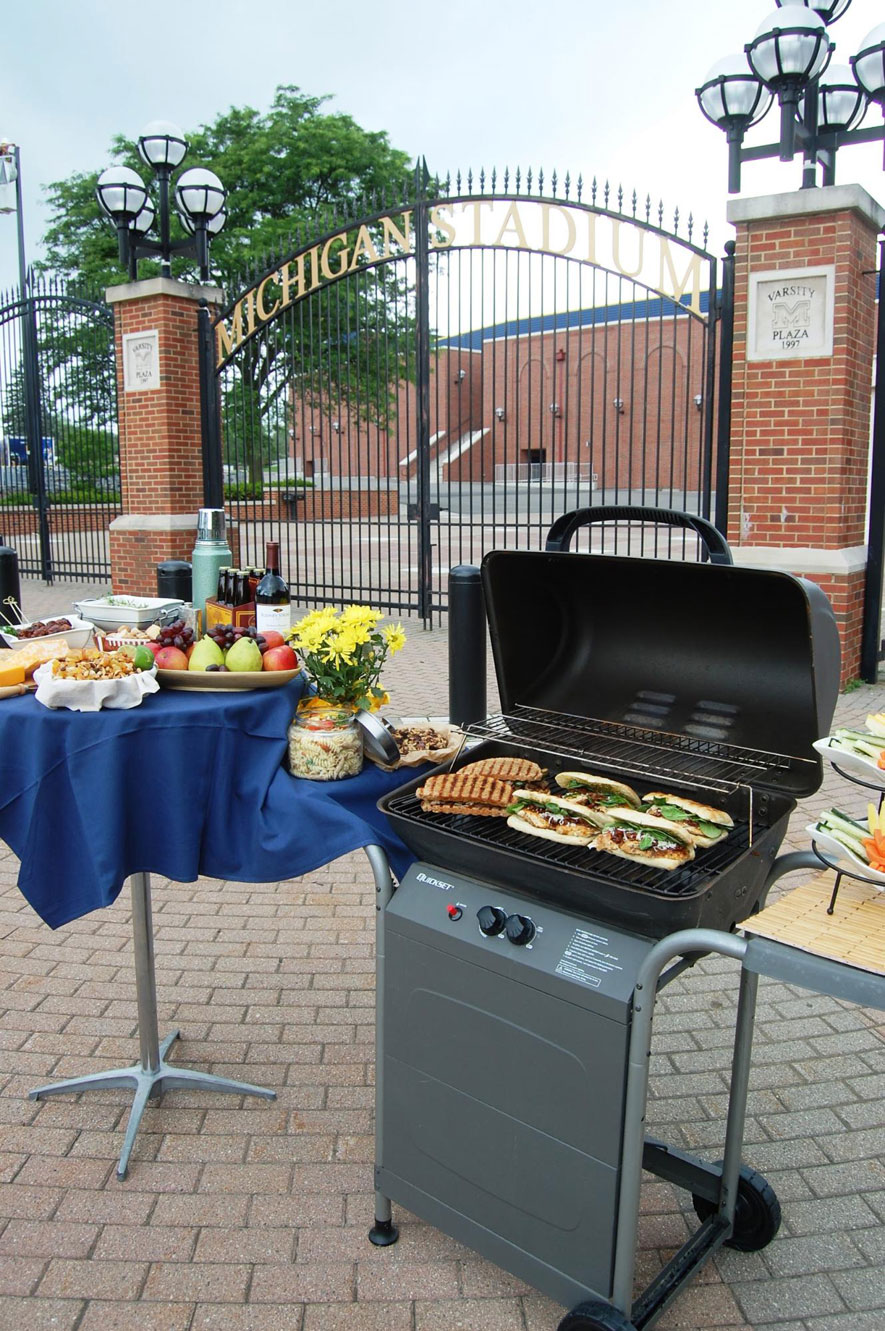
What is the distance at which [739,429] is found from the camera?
301 inches

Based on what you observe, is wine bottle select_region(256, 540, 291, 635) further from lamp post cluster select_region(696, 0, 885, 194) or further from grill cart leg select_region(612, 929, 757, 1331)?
lamp post cluster select_region(696, 0, 885, 194)

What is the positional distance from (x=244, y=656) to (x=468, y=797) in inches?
29.3

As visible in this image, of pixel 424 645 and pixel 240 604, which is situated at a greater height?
pixel 240 604

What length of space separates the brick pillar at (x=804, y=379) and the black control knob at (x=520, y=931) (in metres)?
5.88

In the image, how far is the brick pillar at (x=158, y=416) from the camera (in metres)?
11.2

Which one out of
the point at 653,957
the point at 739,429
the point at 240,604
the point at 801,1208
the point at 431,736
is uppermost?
the point at 739,429

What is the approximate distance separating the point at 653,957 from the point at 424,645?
8286 millimetres

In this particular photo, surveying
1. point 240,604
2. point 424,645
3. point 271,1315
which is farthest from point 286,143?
point 271,1315

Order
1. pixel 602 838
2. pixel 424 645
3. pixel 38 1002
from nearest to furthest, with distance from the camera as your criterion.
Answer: pixel 602 838, pixel 38 1002, pixel 424 645

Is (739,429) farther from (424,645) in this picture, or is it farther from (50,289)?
(50,289)

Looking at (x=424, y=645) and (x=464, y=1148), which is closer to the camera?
(x=464, y=1148)

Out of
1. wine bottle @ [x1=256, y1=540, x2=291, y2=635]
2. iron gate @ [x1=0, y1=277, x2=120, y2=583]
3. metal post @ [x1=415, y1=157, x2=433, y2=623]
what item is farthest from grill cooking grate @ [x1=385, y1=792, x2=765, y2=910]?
iron gate @ [x1=0, y1=277, x2=120, y2=583]

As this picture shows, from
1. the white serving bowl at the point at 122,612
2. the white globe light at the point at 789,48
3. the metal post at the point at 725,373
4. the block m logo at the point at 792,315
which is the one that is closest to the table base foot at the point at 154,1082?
the white serving bowl at the point at 122,612

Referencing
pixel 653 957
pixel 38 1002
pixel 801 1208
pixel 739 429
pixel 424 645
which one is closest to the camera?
pixel 653 957
